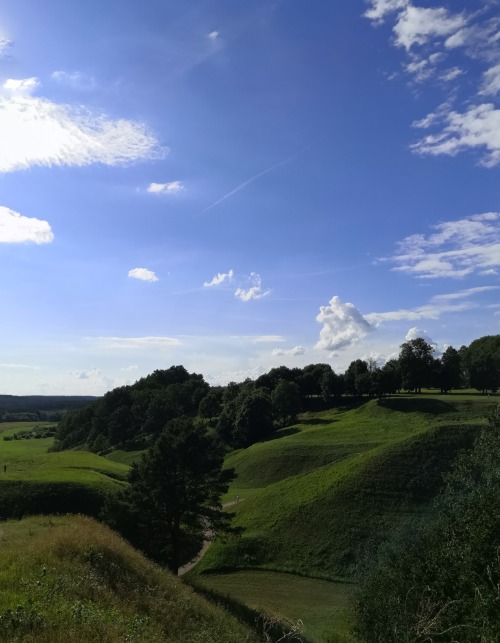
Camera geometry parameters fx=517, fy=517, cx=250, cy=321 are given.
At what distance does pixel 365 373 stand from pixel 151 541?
217 ft

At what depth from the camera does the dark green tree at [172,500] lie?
101 feet

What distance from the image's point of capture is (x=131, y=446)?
340 feet

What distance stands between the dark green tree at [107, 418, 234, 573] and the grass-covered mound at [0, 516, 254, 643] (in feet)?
33.3

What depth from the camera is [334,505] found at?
42.7 metres

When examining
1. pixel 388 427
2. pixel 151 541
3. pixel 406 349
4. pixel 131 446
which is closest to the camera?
pixel 151 541

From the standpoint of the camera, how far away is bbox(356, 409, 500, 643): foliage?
46.6 ft

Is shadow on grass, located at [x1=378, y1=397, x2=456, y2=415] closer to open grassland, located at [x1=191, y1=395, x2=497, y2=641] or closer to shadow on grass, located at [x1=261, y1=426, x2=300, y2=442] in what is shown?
open grassland, located at [x1=191, y1=395, x2=497, y2=641]

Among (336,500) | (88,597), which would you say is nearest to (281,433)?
(336,500)

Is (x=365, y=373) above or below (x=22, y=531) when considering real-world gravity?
above

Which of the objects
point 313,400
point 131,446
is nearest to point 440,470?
point 313,400

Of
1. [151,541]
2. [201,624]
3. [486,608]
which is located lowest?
[151,541]

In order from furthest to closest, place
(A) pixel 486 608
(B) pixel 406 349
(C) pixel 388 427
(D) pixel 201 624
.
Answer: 1. (B) pixel 406 349
2. (C) pixel 388 427
3. (D) pixel 201 624
4. (A) pixel 486 608

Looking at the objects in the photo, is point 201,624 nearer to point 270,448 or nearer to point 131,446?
point 270,448

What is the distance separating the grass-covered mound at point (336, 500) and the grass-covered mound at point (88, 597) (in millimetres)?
16452
